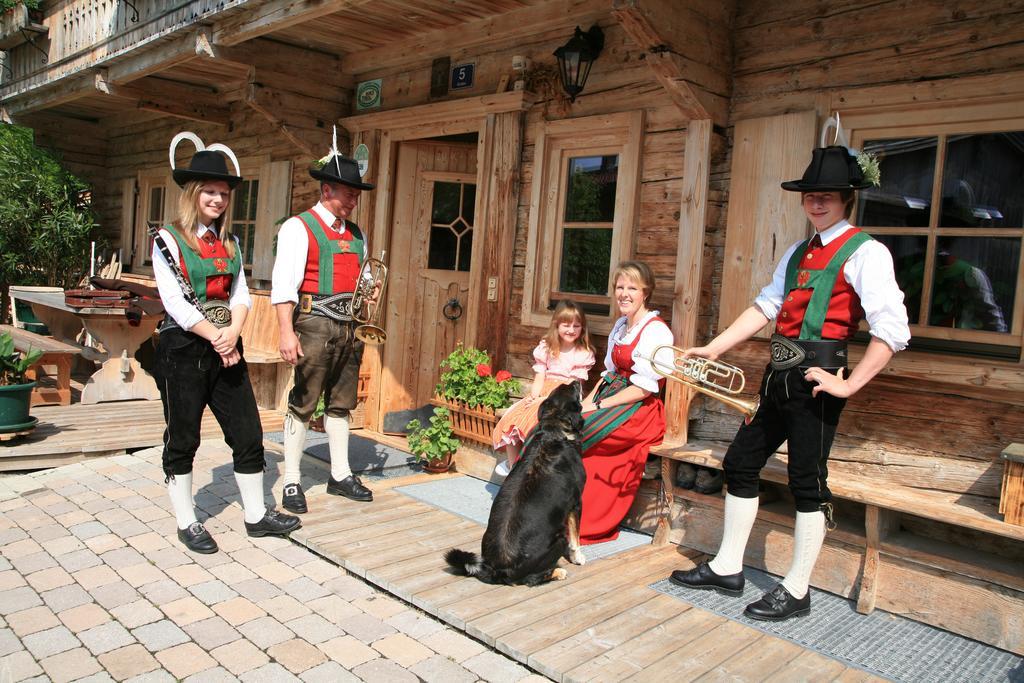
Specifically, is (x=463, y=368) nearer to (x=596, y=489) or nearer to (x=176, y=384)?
(x=596, y=489)

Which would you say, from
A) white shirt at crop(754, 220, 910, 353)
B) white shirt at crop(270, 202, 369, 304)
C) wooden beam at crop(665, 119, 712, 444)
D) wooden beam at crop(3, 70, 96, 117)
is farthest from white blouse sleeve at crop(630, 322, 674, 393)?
wooden beam at crop(3, 70, 96, 117)

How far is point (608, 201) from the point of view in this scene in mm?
5531

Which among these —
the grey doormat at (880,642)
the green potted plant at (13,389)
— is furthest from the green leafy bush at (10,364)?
the grey doormat at (880,642)

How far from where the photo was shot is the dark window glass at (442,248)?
24.6 feet

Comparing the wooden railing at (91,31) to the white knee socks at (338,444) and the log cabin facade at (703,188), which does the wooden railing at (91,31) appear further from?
the white knee socks at (338,444)

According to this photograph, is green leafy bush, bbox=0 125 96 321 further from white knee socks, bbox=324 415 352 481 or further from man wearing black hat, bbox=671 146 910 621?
man wearing black hat, bbox=671 146 910 621

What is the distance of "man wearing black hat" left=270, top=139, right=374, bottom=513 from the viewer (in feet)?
15.4

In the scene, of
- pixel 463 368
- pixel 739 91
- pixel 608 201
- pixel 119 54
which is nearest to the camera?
pixel 739 91

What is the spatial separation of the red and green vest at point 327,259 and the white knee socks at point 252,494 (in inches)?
45.2

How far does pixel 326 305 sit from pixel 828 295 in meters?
2.85

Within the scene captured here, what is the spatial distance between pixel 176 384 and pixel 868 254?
3432 mm

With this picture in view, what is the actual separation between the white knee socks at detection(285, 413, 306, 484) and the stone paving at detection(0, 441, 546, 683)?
0.39m

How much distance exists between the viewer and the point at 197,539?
14.0ft

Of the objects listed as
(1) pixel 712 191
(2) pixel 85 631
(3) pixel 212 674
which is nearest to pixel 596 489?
(1) pixel 712 191
